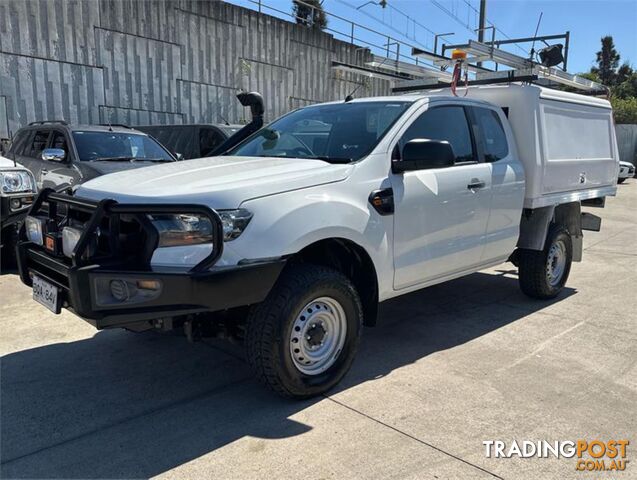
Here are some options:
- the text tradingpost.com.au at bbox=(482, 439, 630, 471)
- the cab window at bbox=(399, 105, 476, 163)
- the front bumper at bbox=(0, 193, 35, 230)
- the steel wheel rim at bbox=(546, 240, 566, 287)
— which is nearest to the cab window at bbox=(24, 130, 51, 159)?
the front bumper at bbox=(0, 193, 35, 230)

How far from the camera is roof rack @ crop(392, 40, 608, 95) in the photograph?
18.2 feet

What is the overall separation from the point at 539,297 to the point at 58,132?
7035mm

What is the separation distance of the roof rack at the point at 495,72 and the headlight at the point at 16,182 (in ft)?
14.6

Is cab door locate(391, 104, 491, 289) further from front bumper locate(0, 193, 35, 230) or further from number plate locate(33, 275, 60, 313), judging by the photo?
front bumper locate(0, 193, 35, 230)

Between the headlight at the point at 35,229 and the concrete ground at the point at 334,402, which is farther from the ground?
the headlight at the point at 35,229

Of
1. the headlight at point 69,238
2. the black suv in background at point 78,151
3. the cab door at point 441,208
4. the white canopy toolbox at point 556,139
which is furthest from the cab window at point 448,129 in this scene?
the black suv in background at point 78,151

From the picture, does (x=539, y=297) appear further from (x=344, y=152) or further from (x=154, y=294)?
(x=154, y=294)

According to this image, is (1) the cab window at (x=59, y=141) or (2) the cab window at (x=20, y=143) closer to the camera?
(1) the cab window at (x=59, y=141)

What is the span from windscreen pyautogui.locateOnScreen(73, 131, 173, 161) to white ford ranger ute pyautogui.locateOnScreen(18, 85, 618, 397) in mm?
3951

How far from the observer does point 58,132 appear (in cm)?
807

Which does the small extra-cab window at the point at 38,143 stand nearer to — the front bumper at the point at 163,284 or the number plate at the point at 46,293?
the number plate at the point at 46,293

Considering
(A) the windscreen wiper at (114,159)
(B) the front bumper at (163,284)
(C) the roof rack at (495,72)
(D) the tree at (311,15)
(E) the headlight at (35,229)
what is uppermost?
(D) the tree at (311,15)

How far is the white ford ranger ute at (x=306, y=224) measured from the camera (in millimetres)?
2869

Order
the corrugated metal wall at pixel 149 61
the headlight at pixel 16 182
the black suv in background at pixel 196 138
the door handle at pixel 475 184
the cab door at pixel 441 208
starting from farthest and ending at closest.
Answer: the corrugated metal wall at pixel 149 61 < the black suv in background at pixel 196 138 < the headlight at pixel 16 182 < the door handle at pixel 475 184 < the cab door at pixel 441 208
